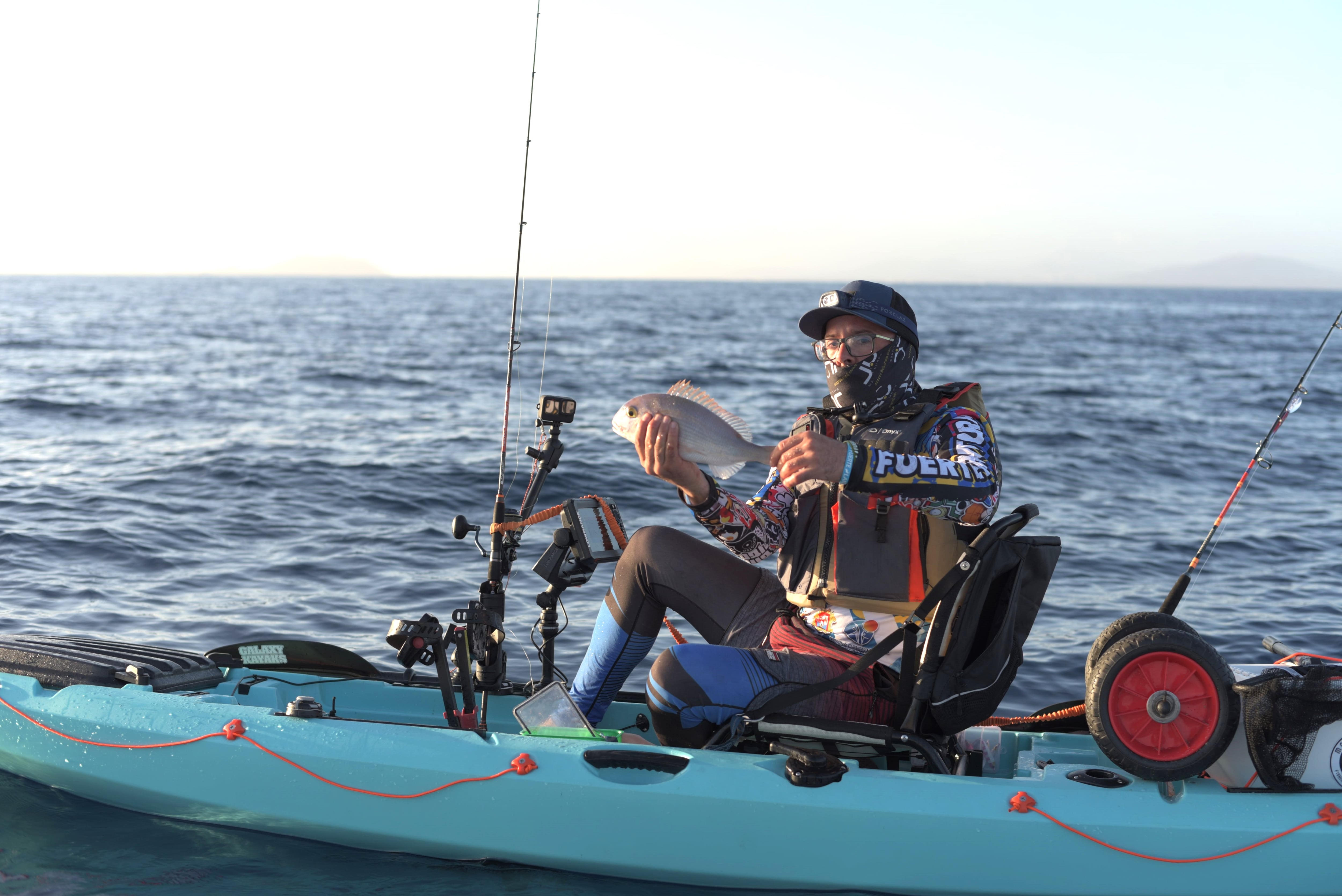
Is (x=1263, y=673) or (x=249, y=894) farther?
(x=249, y=894)

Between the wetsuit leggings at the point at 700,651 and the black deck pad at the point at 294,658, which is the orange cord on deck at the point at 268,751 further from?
the black deck pad at the point at 294,658

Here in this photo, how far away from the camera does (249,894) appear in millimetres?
3643

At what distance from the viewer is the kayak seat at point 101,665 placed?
419cm

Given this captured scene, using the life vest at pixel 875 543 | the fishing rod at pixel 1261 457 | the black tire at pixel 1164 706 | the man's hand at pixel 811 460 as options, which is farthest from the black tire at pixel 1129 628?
the man's hand at pixel 811 460

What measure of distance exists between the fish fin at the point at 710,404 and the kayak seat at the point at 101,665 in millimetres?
2316

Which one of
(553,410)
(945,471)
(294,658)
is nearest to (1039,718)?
(945,471)

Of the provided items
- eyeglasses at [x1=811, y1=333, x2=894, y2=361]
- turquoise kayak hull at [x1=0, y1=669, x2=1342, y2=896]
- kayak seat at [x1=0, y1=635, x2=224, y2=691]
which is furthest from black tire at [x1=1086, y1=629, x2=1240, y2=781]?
kayak seat at [x1=0, y1=635, x2=224, y2=691]

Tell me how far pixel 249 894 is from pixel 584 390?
15.2m

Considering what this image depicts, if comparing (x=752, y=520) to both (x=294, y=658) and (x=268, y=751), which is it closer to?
(x=268, y=751)

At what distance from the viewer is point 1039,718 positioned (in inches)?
167

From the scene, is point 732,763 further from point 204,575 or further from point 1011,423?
point 1011,423

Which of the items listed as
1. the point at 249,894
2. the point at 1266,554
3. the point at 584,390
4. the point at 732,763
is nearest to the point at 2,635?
the point at 249,894

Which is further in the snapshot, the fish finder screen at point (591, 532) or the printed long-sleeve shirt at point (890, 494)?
the fish finder screen at point (591, 532)

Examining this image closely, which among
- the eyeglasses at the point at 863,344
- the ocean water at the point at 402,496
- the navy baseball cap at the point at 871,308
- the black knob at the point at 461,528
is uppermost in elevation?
the navy baseball cap at the point at 871,308
